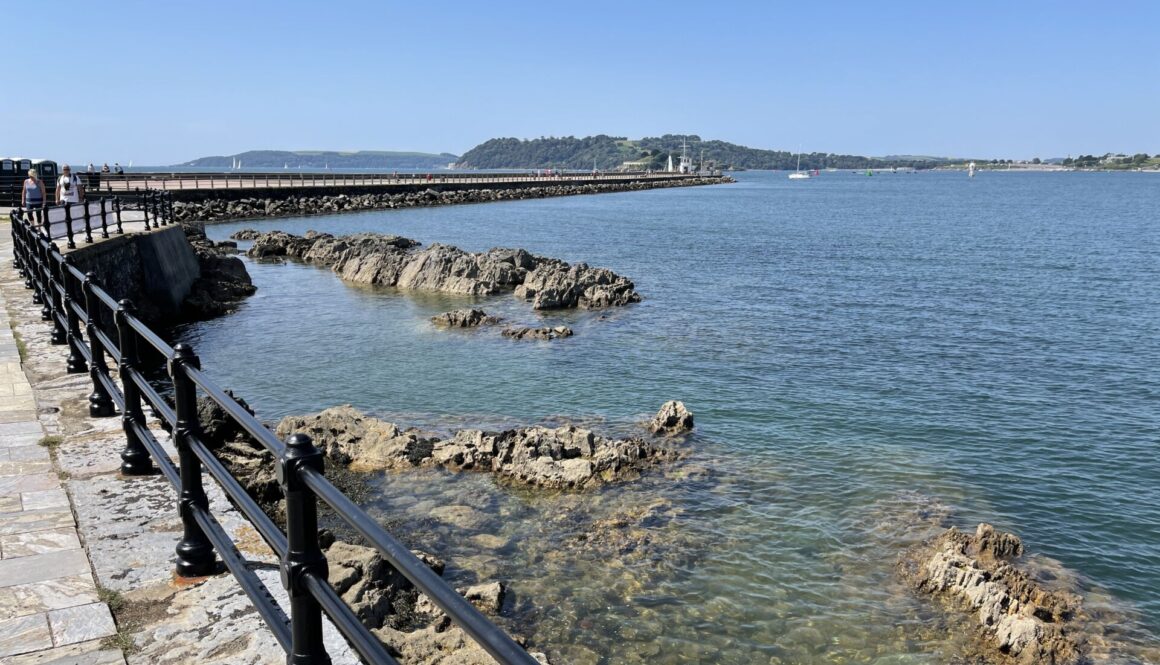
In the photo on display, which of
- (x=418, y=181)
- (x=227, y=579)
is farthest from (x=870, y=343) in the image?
(x=418, y=181)

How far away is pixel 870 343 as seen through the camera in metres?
24.0

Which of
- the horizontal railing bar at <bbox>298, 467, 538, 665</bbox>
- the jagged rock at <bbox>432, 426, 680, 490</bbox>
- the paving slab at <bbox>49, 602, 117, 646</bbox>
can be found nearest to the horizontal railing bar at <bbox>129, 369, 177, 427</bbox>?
the paving slab at <bbox>49, 602, 117, 646</bbox>

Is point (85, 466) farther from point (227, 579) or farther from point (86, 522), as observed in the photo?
point (227, 579)

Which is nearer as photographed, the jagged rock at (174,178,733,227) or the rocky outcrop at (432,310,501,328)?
the rocky outcrop at (432,310,501,328)

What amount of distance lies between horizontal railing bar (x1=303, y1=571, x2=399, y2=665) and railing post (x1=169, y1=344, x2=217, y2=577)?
→ 186 centimetres

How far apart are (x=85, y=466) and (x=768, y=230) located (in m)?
64.4

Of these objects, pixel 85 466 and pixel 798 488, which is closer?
pixel 85 466

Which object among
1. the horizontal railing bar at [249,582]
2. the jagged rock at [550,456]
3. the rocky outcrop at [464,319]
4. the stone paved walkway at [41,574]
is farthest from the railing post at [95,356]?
the rocky outcrop at [464,319]

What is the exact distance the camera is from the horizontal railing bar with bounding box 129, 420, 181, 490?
516 cm

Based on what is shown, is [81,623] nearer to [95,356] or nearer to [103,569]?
[103,569]

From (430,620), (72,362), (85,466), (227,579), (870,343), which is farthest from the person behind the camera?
(870,343)

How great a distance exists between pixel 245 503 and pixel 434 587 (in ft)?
6.55

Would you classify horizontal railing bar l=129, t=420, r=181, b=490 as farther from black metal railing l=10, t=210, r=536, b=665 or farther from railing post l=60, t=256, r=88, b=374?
railing post l=60, t=256, r=88, b=374

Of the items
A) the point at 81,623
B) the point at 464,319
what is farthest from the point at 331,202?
the point at 81,623
